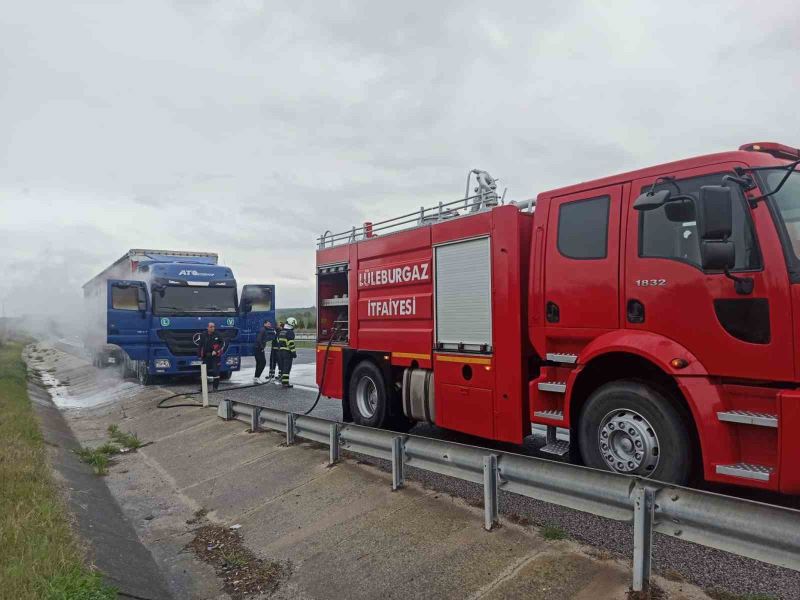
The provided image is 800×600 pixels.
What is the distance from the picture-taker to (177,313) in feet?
52.5

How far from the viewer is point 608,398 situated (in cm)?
507

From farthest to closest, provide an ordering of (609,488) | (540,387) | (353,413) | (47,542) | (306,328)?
(306,328)
(353,413)
(540,387)
(47,542)
(609,488)

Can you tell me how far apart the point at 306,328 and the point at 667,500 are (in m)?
44.9

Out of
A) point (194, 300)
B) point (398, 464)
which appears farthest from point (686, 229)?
point (194, 300)

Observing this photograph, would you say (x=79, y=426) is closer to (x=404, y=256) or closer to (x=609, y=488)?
(x=404, y=256)

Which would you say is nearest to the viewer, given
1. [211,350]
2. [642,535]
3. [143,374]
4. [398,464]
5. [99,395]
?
[642,535]

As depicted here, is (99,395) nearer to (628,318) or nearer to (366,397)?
(366,397)

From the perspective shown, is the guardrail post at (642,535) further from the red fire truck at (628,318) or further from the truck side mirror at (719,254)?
the truck side mirror at (719,254)

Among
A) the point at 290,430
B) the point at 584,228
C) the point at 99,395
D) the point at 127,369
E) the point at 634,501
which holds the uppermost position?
the point at 584,228

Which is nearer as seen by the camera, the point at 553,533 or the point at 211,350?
the point at 553,533

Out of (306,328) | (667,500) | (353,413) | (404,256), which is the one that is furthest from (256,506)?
(306,328)

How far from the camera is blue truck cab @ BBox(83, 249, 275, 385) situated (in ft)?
50.7

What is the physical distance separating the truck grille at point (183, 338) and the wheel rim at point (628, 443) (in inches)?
500

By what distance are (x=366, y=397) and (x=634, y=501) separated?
16.7 feet
